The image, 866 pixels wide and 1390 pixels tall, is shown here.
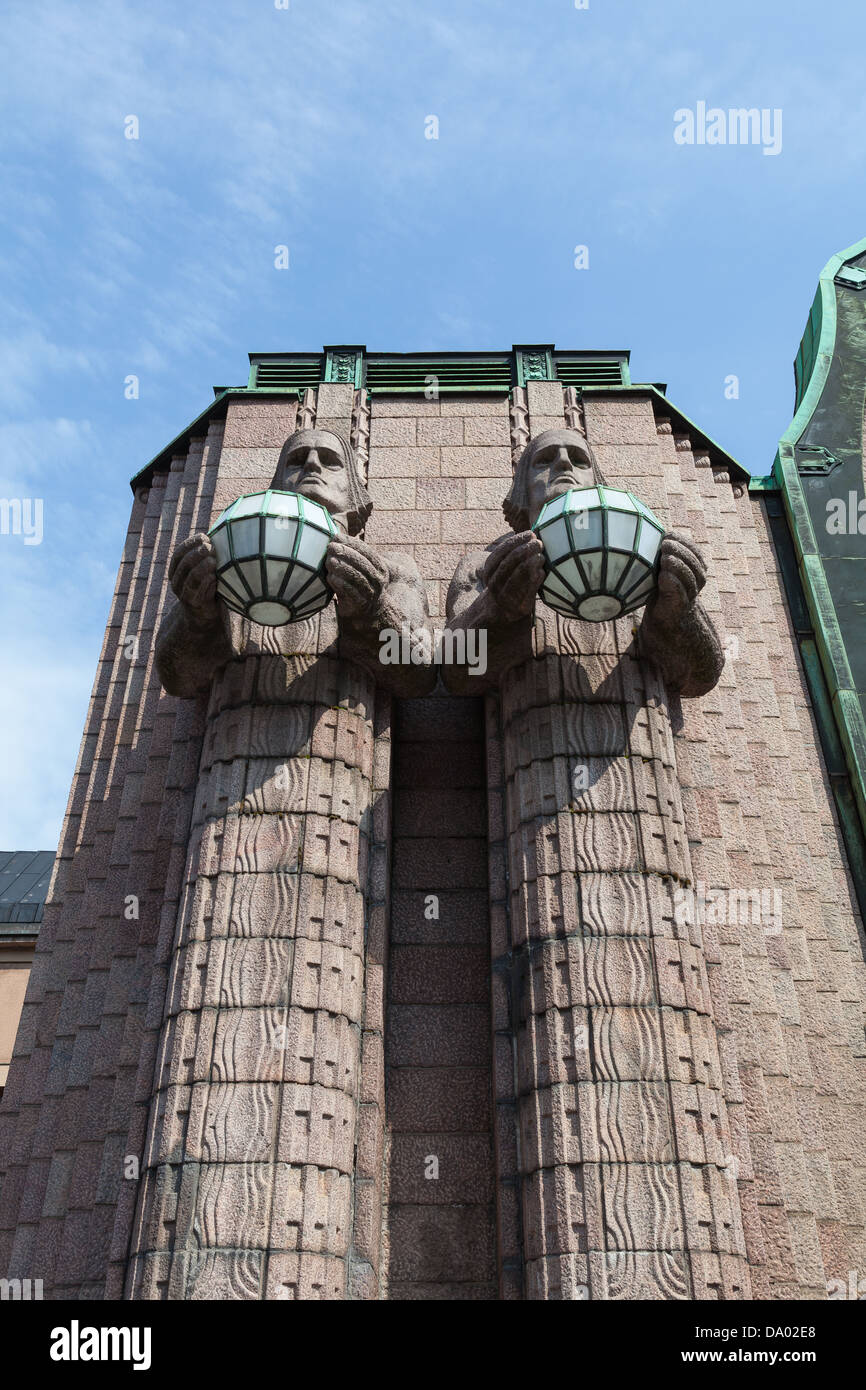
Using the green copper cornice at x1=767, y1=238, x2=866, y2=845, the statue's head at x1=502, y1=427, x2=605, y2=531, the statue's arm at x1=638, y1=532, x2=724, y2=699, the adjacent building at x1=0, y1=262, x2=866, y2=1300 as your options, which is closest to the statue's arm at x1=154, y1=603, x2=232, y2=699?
the adjacent building at x1=0, y1=262, x2=866, y2=1300

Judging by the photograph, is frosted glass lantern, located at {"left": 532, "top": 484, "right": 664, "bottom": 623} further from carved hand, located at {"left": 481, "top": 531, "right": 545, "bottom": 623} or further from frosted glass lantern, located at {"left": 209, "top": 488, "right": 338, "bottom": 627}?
frosted glass lantern, located at {"left": 209, "top": 488, "right": 338, "bottom": 627}

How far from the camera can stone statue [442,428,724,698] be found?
26.4ft

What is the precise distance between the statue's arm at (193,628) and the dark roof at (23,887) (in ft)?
30.9

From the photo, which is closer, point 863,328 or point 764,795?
point 764,795

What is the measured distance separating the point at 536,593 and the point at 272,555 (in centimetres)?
187

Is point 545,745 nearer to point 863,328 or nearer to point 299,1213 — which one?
point 299,1213

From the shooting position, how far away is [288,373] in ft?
42.9

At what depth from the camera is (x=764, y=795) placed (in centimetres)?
980

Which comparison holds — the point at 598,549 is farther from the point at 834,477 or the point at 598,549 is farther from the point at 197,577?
the point at 834,477

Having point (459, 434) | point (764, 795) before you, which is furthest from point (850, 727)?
point (459, 434)

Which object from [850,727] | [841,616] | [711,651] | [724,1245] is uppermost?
[841,616]

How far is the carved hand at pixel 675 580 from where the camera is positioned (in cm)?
801

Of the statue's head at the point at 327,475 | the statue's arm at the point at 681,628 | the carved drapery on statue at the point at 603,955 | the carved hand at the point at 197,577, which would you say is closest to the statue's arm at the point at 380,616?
the carved drapery on statue at the point at 603,955

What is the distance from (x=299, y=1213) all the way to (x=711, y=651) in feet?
15.7
